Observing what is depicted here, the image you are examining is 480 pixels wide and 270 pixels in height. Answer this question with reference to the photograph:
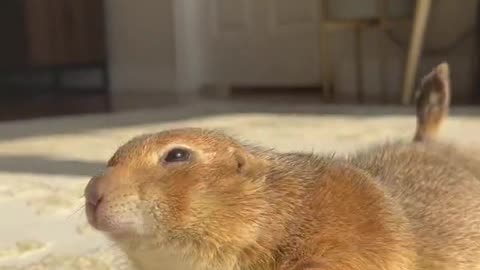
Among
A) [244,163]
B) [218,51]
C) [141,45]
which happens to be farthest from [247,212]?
[141,45]

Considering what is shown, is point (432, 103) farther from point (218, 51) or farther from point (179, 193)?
point (218, 51)

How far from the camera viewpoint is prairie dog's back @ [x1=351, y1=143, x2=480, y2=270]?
0.78 meters

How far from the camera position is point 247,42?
4621 millimetres

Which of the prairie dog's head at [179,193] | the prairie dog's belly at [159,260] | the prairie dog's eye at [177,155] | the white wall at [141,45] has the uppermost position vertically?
the prairie dog's eye at [177,155]

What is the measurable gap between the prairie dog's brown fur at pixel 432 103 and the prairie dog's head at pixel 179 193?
54 centimetres

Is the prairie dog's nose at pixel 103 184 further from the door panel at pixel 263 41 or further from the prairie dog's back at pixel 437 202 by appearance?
the door panel at pixel 263 41

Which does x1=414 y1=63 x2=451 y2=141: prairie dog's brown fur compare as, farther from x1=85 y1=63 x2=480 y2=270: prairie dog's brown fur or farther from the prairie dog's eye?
the prairie dog's eye

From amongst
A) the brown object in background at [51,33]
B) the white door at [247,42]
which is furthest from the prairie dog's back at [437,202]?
the brown object in background at [51,33]

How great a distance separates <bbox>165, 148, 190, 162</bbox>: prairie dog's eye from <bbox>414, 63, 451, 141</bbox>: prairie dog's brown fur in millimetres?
568

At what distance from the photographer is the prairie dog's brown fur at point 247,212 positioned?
2.09 feet

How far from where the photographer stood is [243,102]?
368 cm

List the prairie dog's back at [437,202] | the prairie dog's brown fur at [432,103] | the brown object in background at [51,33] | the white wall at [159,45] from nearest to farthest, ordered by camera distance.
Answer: the prairie dog's back at [437,202] → the prairie dog's brown fur at [432,103] → the brown object in background at [51,33] → the white wall at [159,45]

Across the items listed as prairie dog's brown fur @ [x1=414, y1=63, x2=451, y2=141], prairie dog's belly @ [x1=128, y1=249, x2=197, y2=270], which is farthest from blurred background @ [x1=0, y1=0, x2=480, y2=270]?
prairie dog's brown fur @ [x1=414, y1=63, x2=451, y2=141]

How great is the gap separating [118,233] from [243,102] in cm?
306
